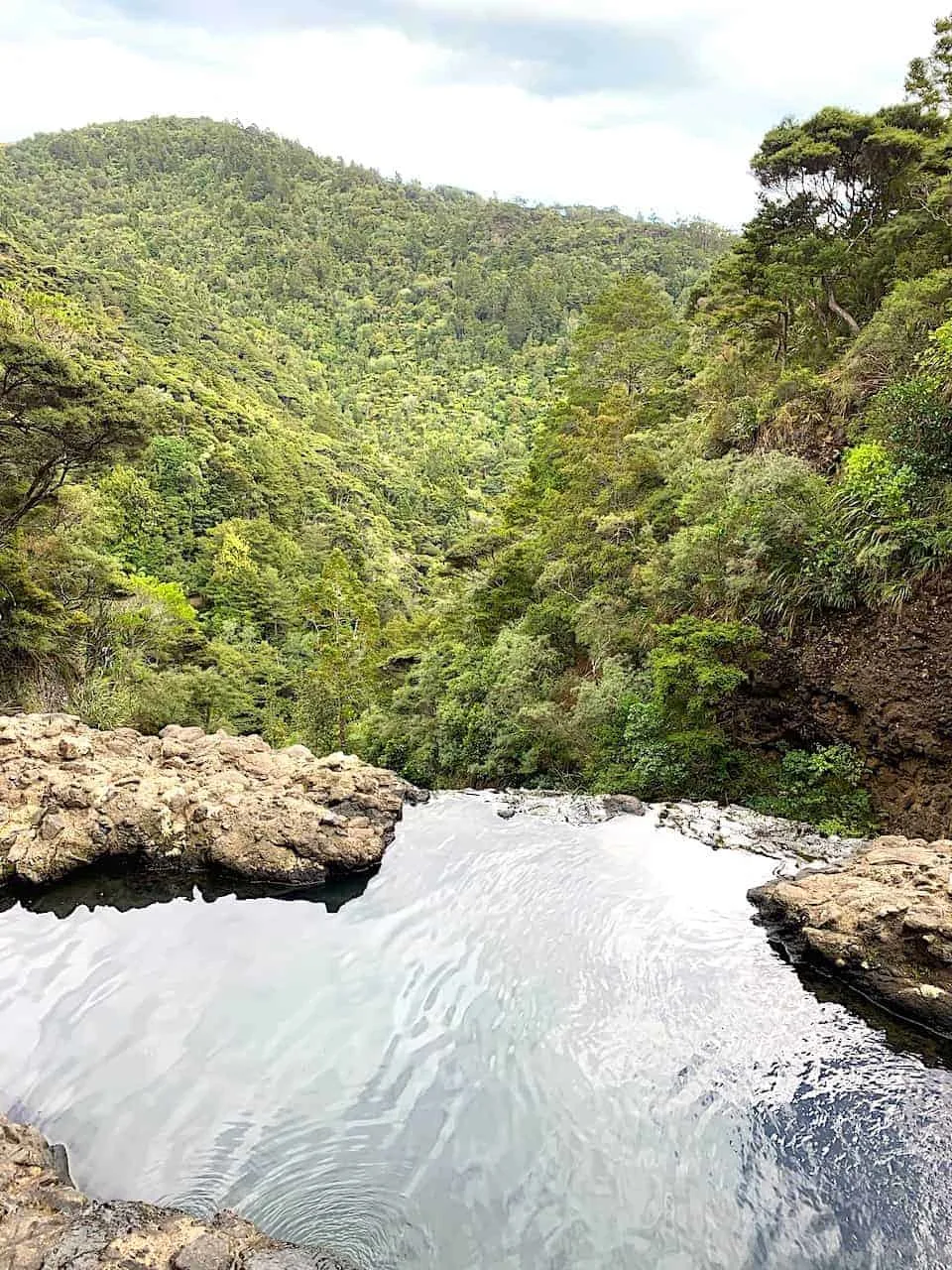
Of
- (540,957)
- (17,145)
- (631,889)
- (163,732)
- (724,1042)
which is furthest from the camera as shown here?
(17,145)

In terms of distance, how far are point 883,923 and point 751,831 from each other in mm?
3321

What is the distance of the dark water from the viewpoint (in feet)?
16.6

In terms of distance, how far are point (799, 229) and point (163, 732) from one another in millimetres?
17286

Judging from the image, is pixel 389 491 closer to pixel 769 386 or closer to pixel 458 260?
pixel 769 386

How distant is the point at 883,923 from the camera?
23.6 feet

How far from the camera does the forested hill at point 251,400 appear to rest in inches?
848

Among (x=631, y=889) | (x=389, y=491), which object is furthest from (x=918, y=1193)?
(x=389, y=491)

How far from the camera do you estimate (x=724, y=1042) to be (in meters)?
6.58

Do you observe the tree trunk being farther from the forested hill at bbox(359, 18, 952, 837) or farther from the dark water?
the dark water

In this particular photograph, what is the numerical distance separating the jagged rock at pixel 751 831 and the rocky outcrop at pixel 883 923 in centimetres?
97

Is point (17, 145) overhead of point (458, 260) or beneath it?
overhead

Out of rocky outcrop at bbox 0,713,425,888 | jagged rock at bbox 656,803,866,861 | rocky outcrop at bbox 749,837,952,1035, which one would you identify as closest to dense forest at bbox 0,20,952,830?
jagged rock at bbox 656,803,866,861

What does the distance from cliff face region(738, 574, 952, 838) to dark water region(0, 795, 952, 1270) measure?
2.69 metres

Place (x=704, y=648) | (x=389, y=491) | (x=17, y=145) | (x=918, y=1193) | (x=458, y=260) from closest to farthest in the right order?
(x=918, y=1193), (x=704, y=648), (x=389, y=491), (x=458, y=260), (x=17, y=145)
